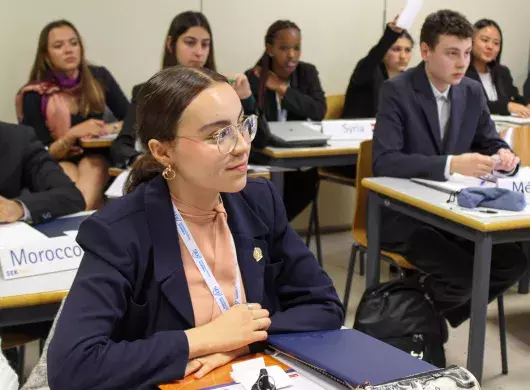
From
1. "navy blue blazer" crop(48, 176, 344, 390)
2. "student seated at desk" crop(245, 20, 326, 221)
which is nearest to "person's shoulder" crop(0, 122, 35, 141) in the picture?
"navy blue blazer" crop(48, 176, 344, 390)

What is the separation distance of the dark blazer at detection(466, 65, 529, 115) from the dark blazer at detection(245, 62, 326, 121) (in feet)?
4.15

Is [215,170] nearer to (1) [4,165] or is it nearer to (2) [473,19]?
(1) [4,165]

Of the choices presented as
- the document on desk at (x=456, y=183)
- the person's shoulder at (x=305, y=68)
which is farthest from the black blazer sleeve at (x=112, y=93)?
the document on desk at (x=456, y=183)

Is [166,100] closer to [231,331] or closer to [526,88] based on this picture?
[231,331]

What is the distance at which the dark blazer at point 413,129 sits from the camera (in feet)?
9.56

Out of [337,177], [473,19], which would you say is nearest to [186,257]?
[337,177]

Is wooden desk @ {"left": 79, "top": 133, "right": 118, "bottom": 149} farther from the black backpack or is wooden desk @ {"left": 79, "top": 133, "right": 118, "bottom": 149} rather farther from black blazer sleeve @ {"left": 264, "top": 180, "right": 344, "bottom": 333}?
black blazer sleeve @ {"left": 264, "top": 180, "right": 344, "bottom": 333}

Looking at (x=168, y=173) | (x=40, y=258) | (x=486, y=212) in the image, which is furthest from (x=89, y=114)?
(x=168, y=173)

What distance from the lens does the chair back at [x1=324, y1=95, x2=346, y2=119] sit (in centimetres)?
471

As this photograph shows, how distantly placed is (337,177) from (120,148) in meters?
1.38

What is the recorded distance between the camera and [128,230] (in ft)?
4.45

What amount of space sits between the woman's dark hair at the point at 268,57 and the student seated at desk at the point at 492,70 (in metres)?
1.51

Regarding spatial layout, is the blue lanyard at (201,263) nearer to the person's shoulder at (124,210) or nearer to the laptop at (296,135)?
the person's shoulder at (124,210)

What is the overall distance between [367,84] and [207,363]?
3627 mm
